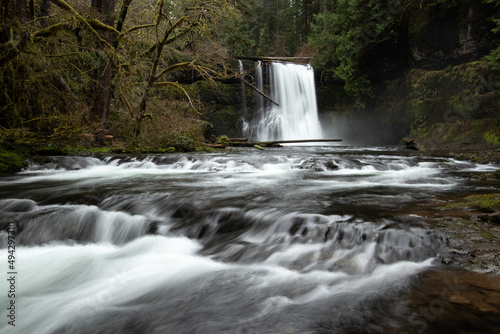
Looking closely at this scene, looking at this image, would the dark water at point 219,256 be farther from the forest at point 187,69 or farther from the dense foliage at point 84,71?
the forest at point 187,69

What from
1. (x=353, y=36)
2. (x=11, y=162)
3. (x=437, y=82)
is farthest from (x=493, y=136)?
(x=11, y=162)

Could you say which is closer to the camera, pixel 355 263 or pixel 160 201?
pixel 355 263

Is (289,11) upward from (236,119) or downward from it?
upward

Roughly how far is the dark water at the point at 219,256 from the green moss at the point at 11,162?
2544mm

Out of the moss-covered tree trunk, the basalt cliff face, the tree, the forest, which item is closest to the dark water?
the forest

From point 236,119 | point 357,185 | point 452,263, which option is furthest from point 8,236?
point 236,119

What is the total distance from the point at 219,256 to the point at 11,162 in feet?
25.3

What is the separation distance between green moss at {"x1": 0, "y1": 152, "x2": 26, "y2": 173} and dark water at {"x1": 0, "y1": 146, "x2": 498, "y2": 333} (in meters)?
2.54

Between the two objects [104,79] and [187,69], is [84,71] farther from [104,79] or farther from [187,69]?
[187,69]

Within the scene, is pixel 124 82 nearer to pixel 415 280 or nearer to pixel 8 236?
pixel 8 236

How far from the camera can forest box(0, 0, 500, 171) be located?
834 cm

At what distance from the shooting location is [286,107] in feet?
70.5

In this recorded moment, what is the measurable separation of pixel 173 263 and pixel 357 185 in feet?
13.2

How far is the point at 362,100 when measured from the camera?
19.2 meters
